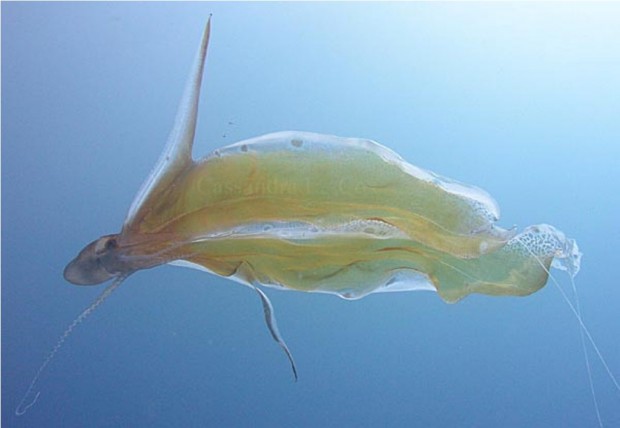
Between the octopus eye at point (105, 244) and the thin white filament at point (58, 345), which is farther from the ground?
the octopus eye at point (105, 244)

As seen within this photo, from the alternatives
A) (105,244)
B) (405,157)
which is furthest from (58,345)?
(405,157)

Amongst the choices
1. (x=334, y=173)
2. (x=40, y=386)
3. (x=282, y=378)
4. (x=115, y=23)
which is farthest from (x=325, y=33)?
(x=40, y=386)

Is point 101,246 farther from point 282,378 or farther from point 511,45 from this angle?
point 511,45

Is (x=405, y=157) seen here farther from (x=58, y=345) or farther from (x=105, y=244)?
(x=58, y=345)

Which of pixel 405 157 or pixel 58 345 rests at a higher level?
pixel 405 157

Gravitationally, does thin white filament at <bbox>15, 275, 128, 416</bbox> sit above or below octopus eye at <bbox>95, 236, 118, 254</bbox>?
below
